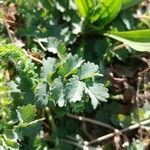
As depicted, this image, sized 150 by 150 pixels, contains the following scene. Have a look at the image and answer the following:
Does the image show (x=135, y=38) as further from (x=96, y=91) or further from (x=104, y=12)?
(x=96, y=91)

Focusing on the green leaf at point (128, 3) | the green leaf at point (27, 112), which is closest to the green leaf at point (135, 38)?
the green leaf at point (128, 3)

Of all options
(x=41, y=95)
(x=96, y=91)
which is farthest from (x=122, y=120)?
(x=41, y=95)

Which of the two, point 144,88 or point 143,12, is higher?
point 143,12

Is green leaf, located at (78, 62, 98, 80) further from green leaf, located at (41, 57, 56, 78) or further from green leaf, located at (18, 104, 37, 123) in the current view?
green leaf, located at (18, 104, 37, 123)

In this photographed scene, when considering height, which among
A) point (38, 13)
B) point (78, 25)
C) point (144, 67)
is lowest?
point (144, 67)

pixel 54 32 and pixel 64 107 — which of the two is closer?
pixel 64 107

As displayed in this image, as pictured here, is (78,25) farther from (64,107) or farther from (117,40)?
(64,107)

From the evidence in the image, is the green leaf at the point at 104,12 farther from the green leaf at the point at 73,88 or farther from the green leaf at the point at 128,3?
the green leaf at the point at 73,88

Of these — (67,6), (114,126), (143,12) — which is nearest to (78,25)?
(67,6)
